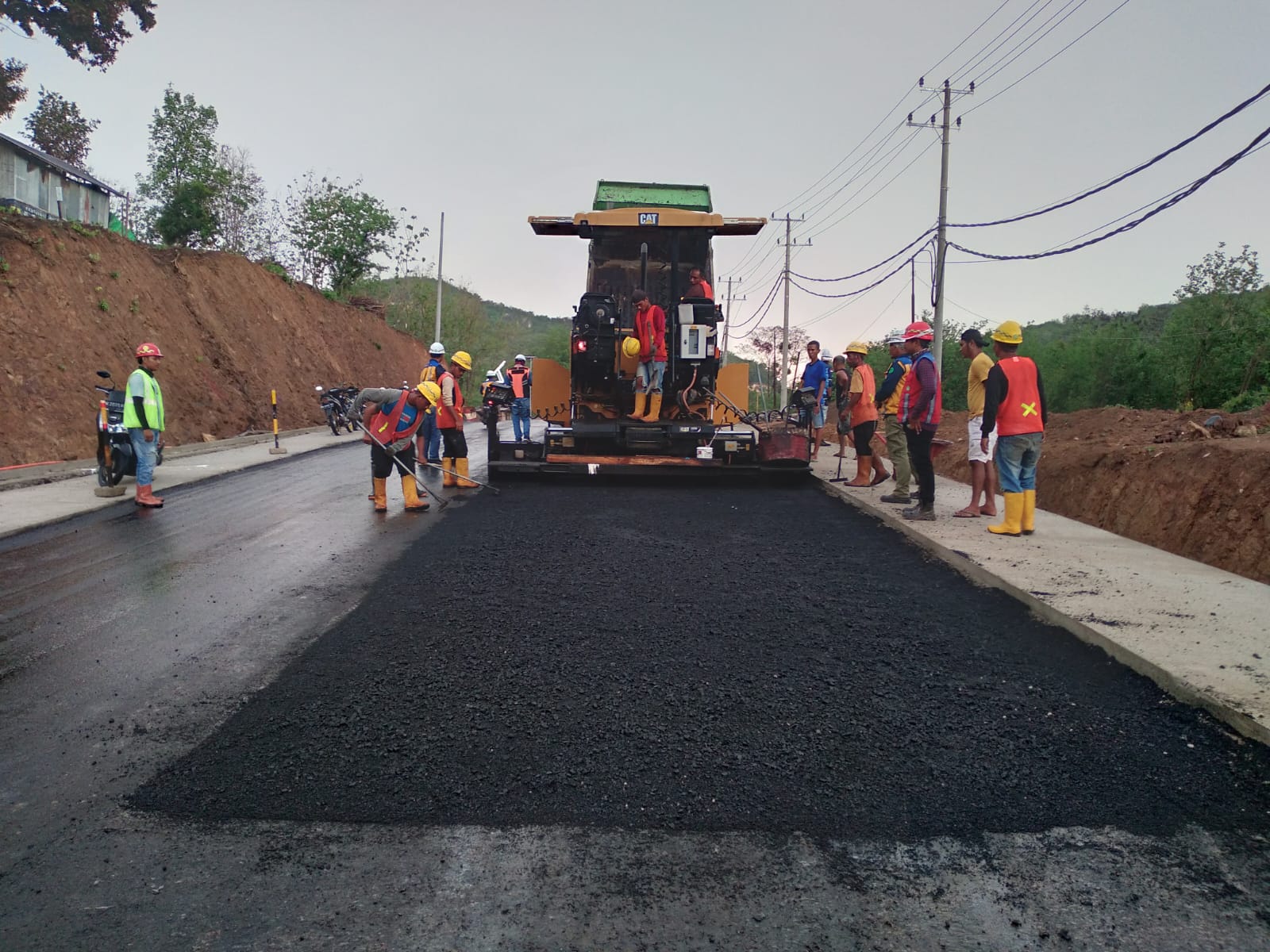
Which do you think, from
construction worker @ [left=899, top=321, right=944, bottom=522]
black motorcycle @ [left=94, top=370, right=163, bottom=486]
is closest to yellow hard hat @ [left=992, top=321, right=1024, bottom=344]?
construction worker @ [left=899, top=321, right=944, bottom=522]

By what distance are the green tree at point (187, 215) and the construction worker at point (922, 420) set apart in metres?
22.9

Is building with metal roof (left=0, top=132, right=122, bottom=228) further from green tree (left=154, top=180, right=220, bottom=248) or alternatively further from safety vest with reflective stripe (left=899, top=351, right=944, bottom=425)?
safety vest with reflective stripe (left=899, top=351, right=944, bottom=425)

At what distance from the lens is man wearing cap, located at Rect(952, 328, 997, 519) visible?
8.91m

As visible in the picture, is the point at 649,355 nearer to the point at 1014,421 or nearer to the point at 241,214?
the point at 1014,421

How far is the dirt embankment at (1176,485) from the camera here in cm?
1009

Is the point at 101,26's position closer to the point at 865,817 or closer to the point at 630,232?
the point at 630,232

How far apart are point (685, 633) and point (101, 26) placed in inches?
1058

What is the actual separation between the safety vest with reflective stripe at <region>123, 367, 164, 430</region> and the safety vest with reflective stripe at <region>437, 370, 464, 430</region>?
306 centimetres

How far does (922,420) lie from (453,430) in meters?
5.85

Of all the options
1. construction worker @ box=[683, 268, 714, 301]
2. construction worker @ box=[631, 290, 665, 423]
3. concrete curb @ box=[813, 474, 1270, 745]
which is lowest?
concrete curb @ box=[813, 474, 1270, 745]

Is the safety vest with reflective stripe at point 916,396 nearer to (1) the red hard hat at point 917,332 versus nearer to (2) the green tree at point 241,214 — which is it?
(1) the red hard hat at point 917,332

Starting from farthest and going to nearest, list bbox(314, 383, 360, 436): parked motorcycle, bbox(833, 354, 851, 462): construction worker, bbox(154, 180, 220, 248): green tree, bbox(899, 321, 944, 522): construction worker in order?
bbox(154, 180, 220, 248): green tree → bbox(314, 383, 360, 436): parked motorcycle → bbox(833, 354, 851, 462): construction worker → bbox(899, 321, 944, 522): construction worker

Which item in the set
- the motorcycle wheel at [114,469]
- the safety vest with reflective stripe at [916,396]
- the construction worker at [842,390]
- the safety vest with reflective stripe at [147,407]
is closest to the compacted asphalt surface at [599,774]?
the safety vest with reflective stripe at [916,396]

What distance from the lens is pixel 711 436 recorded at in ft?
38.7
